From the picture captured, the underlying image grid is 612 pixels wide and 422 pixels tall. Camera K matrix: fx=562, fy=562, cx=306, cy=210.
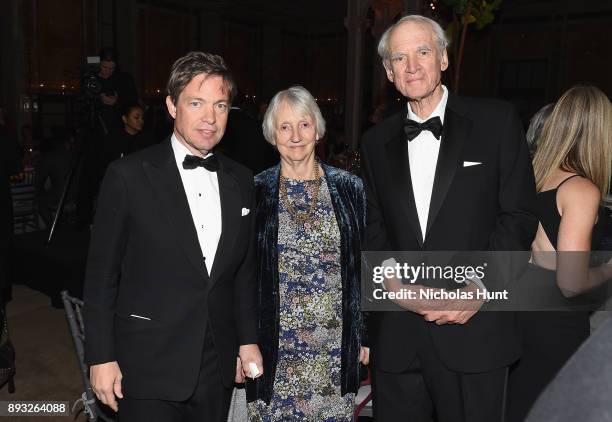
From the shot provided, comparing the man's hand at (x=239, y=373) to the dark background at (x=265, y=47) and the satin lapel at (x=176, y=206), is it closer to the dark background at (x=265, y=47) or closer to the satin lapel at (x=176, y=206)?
the satin lapel at (x=176, y=206)

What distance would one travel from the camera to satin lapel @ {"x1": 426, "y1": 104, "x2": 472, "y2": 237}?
1.95m

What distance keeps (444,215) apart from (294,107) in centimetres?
89

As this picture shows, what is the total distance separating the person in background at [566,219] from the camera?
214 cm

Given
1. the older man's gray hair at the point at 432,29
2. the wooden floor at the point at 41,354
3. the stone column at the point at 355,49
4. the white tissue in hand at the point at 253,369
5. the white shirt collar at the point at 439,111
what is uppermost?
the stone column at the point at 355,49

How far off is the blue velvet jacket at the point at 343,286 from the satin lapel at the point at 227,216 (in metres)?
0.35

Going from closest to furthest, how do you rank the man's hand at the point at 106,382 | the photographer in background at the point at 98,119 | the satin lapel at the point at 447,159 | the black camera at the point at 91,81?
the man's hand at the point at 106,382 → the satin lapel at the point at 447,159 → the photographer in background at the point at 98,119 → the black camera at the point at 91,81

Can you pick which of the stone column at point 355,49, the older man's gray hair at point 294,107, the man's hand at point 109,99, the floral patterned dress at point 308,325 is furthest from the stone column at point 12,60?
the floral patterned dress at point 308,325

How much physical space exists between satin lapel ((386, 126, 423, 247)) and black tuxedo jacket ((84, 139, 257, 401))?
24.7 inches

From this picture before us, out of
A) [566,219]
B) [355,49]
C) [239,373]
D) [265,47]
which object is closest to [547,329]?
[566,219]

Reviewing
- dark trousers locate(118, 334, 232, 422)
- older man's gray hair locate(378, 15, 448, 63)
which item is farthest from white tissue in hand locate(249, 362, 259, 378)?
older man's gray hair locate(378, 15, 448, 63)

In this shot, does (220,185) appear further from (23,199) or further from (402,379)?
(23,199)

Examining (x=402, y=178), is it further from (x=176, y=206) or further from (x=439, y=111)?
(x=176, y=206)

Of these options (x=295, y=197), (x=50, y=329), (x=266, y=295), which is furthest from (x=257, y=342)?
(x=50, y=329)

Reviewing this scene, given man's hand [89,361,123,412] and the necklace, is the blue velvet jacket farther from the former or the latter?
man's hand [89,361,123,412]
